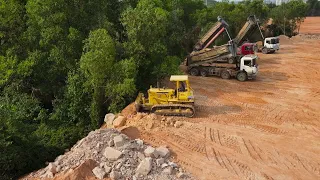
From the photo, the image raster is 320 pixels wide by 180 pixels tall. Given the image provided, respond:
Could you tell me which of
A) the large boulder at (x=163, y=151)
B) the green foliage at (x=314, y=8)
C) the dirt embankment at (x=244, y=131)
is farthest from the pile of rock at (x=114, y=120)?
the green foliage at (x=314, y=8)

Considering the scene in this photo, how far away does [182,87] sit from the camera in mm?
15367

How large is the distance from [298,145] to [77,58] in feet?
40.0

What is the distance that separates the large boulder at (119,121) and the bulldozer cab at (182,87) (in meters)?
2.70

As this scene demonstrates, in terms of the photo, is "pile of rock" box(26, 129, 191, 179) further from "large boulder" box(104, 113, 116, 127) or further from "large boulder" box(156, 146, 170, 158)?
"large boulder" box(104, 113, 116, 127)

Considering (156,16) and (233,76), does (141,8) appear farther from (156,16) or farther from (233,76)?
(233,76)

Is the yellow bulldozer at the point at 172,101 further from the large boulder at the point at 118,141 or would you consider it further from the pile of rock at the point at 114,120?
the large boulder at the point at 118,141

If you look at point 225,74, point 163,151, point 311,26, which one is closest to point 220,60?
point 225,74

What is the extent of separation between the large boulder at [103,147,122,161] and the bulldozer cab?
507 centimetres

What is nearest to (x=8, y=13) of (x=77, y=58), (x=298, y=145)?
(x=77, y=58)

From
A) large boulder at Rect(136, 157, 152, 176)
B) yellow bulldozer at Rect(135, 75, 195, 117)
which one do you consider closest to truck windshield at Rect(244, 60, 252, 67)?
yellow bulldozer at Rect(135, 75, 195, 117)

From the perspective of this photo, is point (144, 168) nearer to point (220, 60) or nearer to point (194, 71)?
point (194, 71)

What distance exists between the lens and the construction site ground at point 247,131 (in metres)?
11.5

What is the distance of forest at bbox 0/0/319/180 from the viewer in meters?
15.3

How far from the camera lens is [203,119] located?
1523cm
